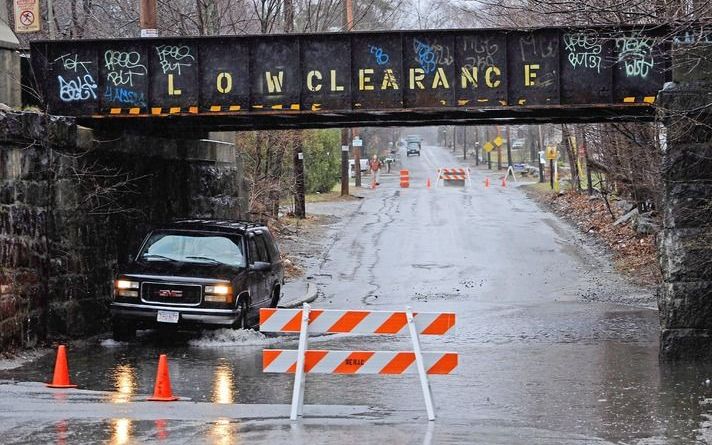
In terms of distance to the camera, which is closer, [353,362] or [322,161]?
[353,362]

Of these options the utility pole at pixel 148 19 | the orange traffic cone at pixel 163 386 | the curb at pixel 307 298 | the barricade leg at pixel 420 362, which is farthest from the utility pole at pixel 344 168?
the barricade leg at pixel 420 362

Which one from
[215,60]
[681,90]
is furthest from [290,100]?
[681,90]

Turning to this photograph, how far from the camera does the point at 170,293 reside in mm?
16203

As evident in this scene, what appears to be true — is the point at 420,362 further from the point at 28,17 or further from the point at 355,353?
the point at 28,17

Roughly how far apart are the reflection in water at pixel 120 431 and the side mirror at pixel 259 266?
747 centimetres

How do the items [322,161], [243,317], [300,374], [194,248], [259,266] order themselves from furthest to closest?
[322,161]
[259,266]
[194,248]
[243,317]
[300,374]

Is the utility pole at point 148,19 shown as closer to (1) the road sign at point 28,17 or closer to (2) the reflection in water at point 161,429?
(1) the road sign at point 28,17

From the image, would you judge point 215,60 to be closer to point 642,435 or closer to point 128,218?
point 128,218

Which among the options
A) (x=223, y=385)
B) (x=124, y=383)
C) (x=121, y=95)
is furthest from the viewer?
(x=121, y=95)

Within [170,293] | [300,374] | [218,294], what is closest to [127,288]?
[170,293]

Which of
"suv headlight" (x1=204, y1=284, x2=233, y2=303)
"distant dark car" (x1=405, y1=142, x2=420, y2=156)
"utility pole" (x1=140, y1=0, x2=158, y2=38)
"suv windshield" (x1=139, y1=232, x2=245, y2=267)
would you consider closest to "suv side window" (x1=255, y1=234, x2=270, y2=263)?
"suv windshield" (x1=139, y1=232, x2=245, y2=267)

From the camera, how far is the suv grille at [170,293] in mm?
16188

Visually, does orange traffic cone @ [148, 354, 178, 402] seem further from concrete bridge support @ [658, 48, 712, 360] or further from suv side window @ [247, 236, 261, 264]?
concrete bridge support @ [658, 48, 712, 360]

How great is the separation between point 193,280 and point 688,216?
23.0 ft
